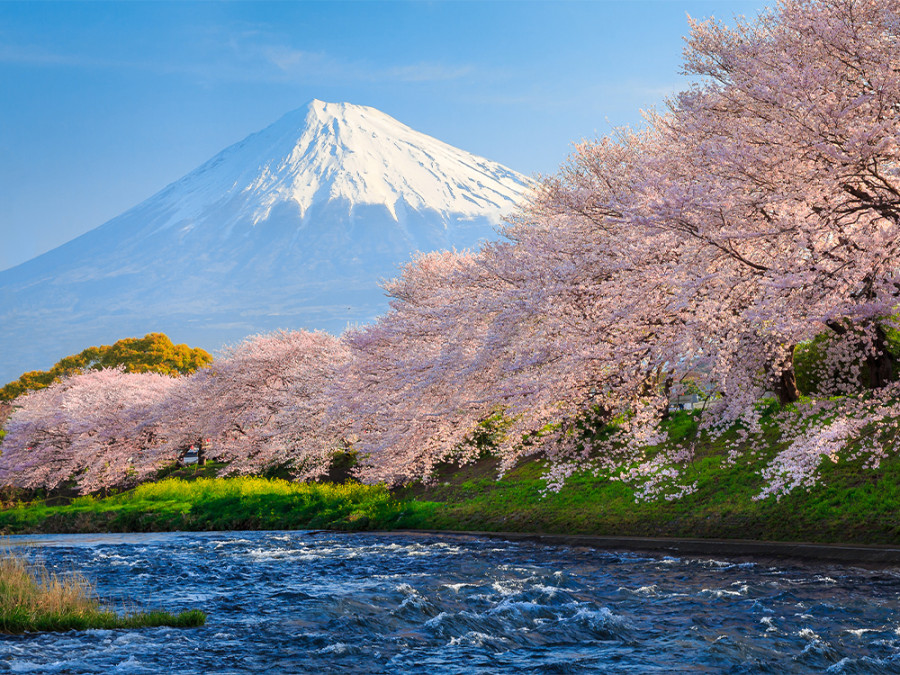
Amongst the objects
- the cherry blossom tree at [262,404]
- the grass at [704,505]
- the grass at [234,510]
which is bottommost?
the grass at [234,510]

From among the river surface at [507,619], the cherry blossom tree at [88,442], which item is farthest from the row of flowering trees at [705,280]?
the cherry blossom tree at [88,442]

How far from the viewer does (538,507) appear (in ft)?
61.1

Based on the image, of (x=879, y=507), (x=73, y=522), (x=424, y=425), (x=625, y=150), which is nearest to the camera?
A: (x=879, y=507)

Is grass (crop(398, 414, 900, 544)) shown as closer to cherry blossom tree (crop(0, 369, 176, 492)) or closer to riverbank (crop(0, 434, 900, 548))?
riverbank (crop(0, 434, 900, 548))

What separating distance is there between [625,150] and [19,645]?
52.3 ft

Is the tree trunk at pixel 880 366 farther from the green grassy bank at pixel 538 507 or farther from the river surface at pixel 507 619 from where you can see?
the river surface at pixel 507 619

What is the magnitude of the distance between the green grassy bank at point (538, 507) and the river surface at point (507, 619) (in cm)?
173

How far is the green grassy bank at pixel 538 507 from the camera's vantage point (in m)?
13.1

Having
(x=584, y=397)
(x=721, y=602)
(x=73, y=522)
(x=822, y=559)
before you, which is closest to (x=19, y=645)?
(x=721, y=602)

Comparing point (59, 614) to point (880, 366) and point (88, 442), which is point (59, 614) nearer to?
point (880, 366)

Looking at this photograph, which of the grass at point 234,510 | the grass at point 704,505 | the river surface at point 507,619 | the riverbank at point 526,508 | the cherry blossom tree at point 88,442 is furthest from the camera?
the cherry blossom tree at point 88,442

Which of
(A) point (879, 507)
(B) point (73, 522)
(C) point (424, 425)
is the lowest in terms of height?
(B) point (73, 522)

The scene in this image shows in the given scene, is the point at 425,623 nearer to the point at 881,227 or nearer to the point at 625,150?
the point at 881,227

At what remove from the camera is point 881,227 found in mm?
11242
